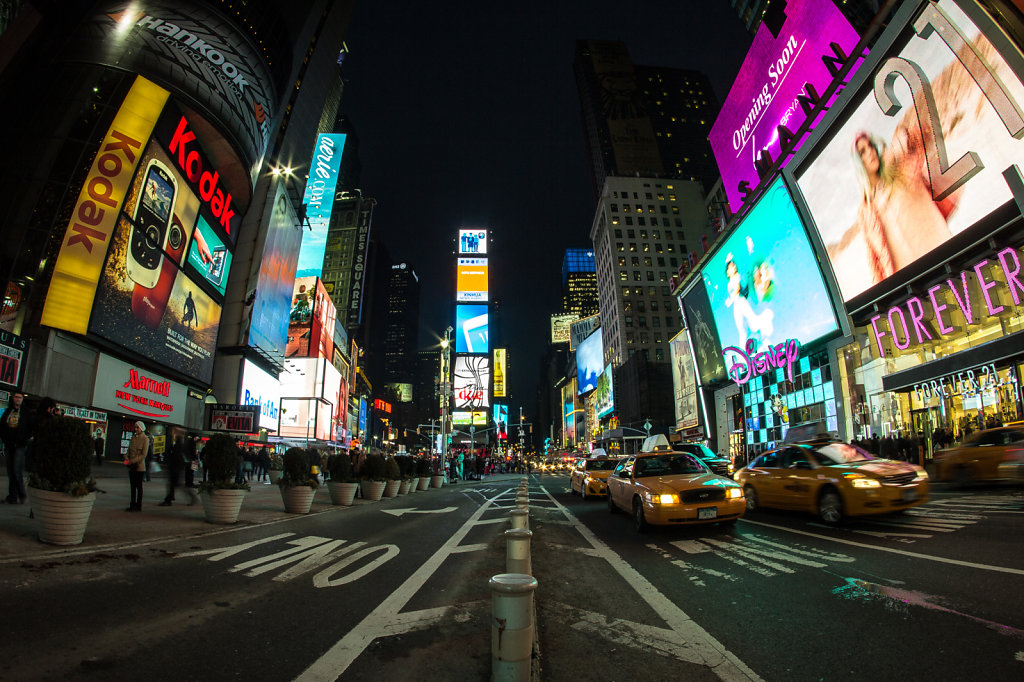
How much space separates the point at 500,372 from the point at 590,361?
23.6 meters

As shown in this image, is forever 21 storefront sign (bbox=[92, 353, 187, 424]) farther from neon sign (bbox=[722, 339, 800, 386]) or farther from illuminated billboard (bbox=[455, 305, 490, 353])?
illuminated billboard (bbox=[455, 305, 490, 353])

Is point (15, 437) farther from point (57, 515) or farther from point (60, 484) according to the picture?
point (57, 515)

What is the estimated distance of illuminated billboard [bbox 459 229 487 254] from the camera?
299 ft

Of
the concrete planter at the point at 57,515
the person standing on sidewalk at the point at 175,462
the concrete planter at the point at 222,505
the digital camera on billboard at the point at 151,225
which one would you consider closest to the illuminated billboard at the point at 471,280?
the digital camera on billboard at the point at 151,225

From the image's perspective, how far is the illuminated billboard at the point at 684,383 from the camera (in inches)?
2264

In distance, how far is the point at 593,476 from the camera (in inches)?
666

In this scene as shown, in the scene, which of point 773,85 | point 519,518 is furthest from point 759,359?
point 519,518

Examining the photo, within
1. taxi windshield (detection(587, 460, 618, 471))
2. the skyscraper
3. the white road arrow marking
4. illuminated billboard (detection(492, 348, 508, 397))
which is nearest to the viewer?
the white road arrow marking

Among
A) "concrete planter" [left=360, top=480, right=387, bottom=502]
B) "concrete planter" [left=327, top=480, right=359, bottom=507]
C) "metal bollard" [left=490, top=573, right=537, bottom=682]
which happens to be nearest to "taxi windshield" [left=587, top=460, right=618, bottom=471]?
"concrete planter" [left=360, top=480, right=387, bottom=502]

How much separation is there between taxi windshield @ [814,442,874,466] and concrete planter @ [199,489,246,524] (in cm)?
1141

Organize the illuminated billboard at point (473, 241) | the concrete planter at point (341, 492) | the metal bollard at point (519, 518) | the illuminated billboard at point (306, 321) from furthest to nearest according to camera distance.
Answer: the illuminated billboard at point (473, 241), the illuminated billboard at point (306, 321), the concrete planter at point (341, 492), the metal bollard at point (519, 518)

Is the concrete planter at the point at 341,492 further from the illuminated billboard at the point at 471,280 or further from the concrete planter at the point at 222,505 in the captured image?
the illuminated billboard at the point at 471,280

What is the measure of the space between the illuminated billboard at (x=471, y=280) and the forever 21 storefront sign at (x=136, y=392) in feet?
200

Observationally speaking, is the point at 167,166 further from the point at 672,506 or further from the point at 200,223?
the point at 672,506
